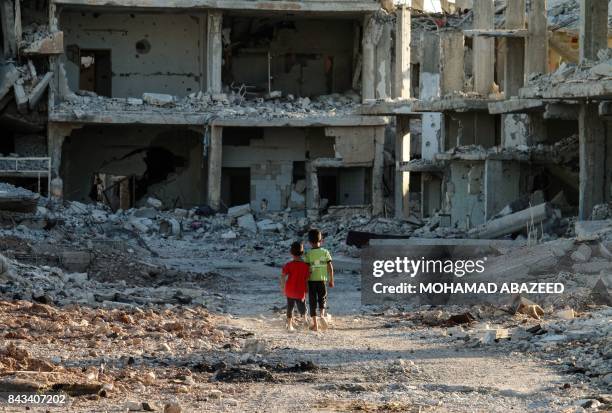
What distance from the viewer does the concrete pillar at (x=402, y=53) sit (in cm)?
3347

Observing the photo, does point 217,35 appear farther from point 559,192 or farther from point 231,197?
point 559,192

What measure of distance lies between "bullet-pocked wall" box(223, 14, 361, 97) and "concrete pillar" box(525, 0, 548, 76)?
45.5 ft

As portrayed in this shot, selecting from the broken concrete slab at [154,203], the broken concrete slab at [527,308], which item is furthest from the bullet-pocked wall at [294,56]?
the broken concrete slab at [527,308]

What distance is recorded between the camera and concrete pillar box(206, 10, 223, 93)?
3744 cm

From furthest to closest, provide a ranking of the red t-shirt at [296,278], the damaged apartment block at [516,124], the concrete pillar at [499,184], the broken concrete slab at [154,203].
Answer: the broken concrete slab at [154,203], the concrete pillar at [499,184], the damaged apartment block at [516,124], the red t-shirt at [296,278]

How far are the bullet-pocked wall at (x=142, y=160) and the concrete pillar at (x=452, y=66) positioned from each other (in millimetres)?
9858

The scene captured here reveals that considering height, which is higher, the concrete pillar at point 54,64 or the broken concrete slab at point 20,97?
the concrete pillar at point 54,64

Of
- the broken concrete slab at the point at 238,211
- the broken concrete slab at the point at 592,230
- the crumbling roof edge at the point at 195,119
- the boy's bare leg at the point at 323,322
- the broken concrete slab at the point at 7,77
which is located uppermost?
the broken concrete slab at the point at 7,77

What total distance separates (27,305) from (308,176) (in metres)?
22.3

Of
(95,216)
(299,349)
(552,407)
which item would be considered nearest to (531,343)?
(299,349)

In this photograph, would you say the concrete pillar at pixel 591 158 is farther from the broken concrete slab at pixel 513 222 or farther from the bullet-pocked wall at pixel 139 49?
the bullet-pocked wall at pixel 139 49

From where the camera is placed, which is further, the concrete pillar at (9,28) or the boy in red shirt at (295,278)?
the concrete pillar at (9,28)

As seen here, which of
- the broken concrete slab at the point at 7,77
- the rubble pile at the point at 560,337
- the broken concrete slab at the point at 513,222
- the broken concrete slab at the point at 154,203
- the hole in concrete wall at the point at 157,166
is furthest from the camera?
the hole in concrete wall at the point at 157,166

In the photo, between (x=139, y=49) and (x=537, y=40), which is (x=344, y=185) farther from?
(x=537, y=40)
